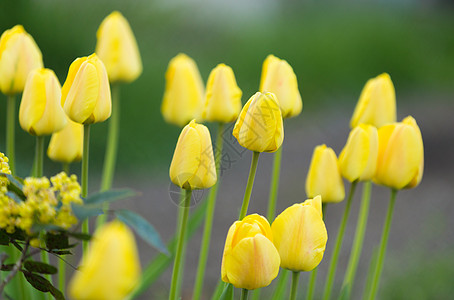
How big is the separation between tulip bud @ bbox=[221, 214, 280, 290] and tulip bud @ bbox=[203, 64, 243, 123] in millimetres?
333

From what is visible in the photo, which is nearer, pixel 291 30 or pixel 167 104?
pixel 167 104

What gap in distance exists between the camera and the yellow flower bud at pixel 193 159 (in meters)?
0.64

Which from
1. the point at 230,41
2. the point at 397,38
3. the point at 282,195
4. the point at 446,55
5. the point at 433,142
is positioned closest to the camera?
→ the point at 282,195

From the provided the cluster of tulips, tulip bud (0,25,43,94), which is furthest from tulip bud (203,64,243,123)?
tulip bud (0,25,43,94)

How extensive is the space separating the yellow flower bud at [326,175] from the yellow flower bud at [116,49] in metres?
0.46

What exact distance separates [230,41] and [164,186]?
6.83 ft

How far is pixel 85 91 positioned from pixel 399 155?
43 cm

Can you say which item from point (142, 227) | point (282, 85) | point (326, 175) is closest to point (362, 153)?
point (326, 175)

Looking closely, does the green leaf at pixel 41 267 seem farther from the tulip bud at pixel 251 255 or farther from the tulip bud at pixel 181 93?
the tulip bud at pixel 181 93

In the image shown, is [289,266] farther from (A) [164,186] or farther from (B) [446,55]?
(B) [446,55]

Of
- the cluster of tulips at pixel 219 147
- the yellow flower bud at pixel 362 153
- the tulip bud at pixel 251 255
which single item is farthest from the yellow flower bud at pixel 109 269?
the yellow flower bud at pixel 362 153

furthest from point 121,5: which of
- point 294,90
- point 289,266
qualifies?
point 289,266

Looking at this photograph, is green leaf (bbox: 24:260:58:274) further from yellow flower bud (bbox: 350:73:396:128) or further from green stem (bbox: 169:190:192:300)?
yellow flower bud (bbox: 350:73:396:128)

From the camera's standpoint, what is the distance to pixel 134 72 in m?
1.11
